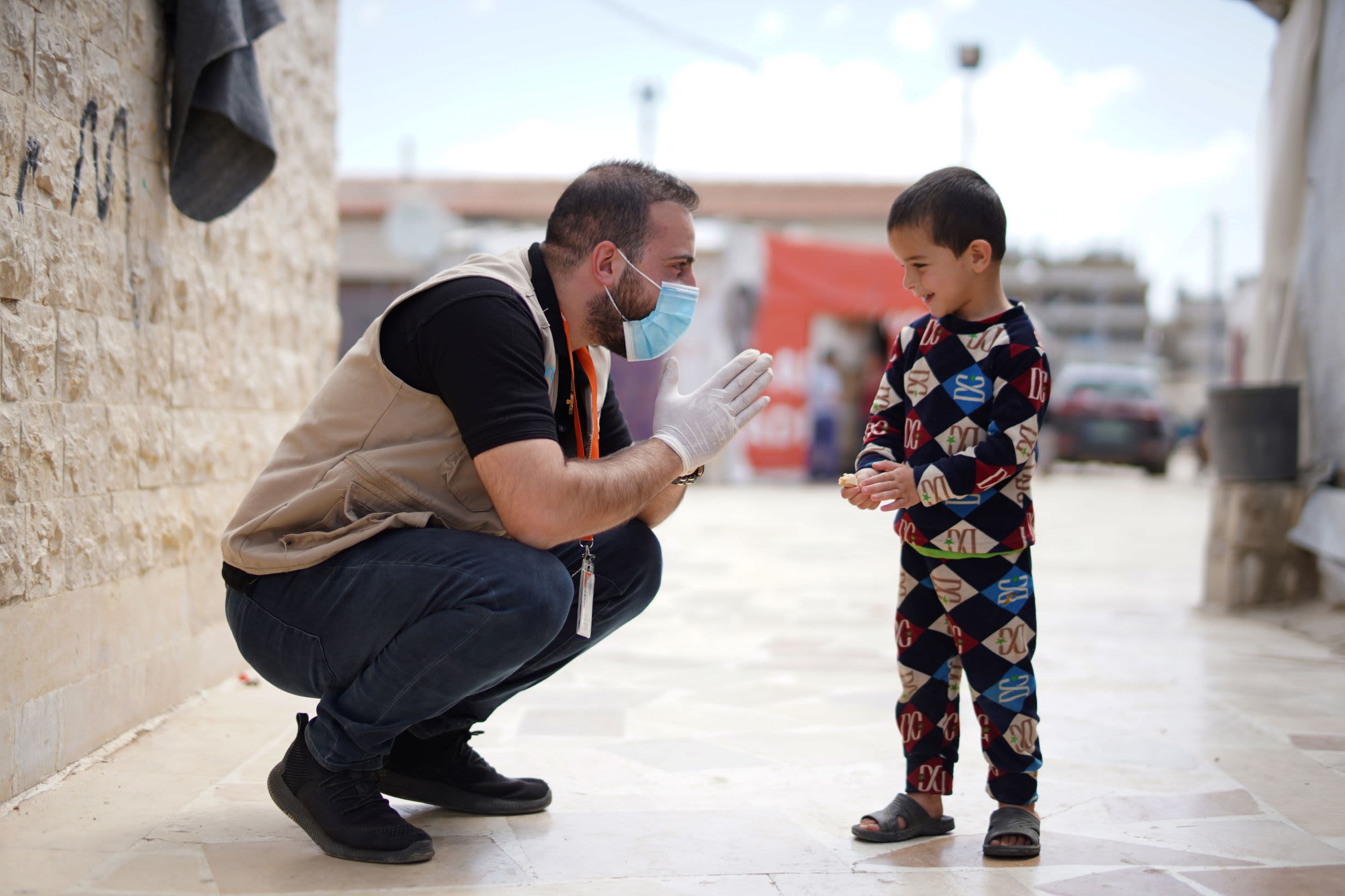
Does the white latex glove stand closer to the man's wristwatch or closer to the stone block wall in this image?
the man's wristwatch

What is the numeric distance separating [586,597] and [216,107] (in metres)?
1.73

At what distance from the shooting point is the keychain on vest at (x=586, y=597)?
2.28 meters

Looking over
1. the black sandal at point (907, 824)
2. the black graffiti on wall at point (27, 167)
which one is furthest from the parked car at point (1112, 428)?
the black graffiti on wall at point (27, 167)

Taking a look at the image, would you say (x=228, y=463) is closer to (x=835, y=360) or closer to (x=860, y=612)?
(x=860, y=612)

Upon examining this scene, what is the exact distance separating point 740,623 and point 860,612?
641mm

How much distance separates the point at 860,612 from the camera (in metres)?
5.10

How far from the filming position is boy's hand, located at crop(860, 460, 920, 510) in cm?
217

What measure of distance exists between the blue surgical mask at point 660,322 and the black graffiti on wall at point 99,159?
4.06 feet

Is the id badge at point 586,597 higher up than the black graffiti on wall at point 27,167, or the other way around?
the black graffiti on wall at point 27,167

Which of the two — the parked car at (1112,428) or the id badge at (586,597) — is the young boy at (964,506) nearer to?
the id badge at (586,597)

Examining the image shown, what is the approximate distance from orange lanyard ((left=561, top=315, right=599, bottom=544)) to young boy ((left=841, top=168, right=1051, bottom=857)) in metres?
0.53

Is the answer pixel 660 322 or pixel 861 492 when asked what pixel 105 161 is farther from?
pixel 861 492

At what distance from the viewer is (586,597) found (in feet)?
7.50

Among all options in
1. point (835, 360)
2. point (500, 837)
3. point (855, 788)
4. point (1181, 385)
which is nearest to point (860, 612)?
point (855, 788)
